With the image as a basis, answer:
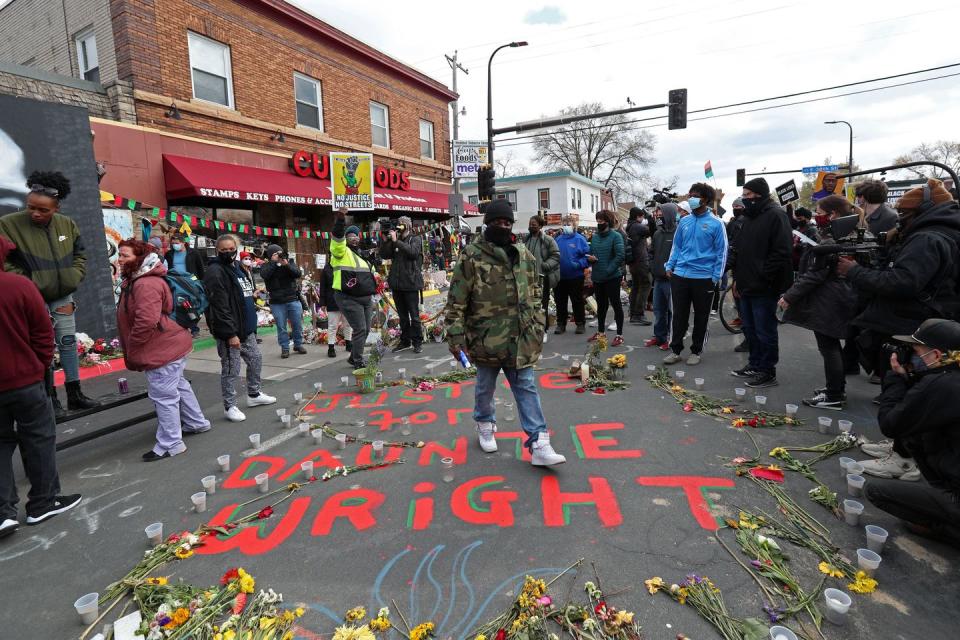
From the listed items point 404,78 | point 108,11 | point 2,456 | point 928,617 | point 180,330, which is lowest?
point 928,617

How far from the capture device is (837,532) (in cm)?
286

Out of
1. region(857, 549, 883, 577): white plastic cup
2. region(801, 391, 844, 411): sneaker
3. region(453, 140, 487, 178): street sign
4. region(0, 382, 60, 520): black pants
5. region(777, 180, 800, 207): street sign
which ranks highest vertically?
region(453, 140, 487, 178): street sign

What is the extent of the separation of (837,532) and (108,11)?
46.6 ft

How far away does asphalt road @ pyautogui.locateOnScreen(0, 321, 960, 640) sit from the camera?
2.44 m

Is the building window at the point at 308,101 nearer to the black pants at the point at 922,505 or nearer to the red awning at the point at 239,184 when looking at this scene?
the red awning at the point at 239,184

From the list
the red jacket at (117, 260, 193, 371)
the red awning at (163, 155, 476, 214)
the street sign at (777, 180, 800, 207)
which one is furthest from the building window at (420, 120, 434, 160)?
the red jacket at (117, 260, 193, 371)

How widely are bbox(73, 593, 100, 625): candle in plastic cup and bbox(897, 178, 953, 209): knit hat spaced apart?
5840 mm

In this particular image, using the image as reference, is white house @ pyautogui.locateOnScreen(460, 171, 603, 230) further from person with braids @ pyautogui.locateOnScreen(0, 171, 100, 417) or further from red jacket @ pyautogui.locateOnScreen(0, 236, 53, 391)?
red jacket @ pyautogui.locateOnScreen(0, 236, 53, 391)

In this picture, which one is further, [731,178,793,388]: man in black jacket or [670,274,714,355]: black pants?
[670,274,714,355]: black pants

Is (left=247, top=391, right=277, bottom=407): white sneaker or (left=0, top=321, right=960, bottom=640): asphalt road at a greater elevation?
(left=247, top=391, right=277, bottom=407): white sneaker

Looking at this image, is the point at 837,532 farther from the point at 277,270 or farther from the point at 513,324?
the point at 277,270

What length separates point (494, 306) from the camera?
12.3 feet

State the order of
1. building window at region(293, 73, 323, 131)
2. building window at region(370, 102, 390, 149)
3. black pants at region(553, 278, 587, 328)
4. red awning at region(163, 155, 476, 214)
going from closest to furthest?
black pants at region(553, 278, 587, 328), red awning at region(163, 155, 476, 214), building window at region(293, 73, 323, 131), building window at region(370, 102, 390, 149)

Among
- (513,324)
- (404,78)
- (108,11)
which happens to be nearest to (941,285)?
(513,324)
